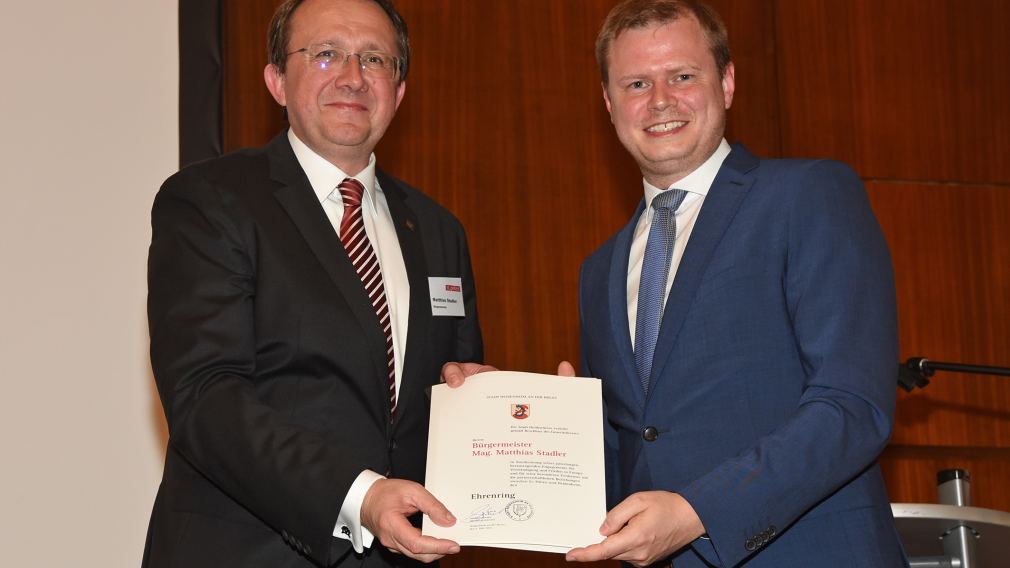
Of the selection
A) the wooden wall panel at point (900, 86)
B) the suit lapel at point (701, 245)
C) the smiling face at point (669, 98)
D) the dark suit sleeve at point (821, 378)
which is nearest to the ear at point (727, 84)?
the smiling face at point (669, 98)

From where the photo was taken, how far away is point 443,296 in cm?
273

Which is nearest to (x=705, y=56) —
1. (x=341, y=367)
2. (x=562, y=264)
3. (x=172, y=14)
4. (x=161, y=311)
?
(x=341, y=367)

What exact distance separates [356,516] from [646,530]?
588mm

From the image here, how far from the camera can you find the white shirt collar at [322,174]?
2705mm

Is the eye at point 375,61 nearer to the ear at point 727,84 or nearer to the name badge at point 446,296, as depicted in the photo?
the name badge at point 446,296

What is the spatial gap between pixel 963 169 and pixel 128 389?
3.72m

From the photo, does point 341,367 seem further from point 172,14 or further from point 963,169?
point 963,169

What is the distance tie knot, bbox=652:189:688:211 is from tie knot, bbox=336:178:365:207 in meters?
0.75

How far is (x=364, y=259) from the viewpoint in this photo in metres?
2.58

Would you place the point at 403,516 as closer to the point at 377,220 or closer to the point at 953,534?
the point at 377,220

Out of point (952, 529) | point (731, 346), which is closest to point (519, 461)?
point (731, 346)

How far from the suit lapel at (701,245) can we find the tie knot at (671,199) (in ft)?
0.46

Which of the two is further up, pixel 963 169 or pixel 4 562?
pixel 963 169
